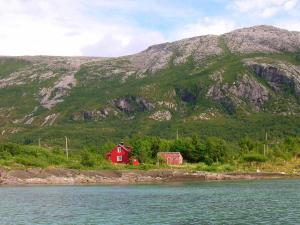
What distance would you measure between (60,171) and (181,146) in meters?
37.3

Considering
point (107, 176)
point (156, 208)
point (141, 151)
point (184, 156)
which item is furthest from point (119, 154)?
point (156, 208)

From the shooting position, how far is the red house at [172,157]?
131462mm

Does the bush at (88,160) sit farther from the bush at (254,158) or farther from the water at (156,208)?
the bush at (254,158)

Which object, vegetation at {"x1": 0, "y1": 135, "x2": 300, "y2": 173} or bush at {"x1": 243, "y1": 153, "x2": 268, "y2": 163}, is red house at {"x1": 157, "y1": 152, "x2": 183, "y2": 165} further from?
bush at {"x1": 243, "y1": 153, "x2": 268, "y2": 163}

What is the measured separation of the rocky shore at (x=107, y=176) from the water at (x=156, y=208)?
27.8 m

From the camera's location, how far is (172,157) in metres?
132

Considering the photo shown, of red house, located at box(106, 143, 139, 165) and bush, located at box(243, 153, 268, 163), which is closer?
bush, located at box(243, 153, 268, 163)

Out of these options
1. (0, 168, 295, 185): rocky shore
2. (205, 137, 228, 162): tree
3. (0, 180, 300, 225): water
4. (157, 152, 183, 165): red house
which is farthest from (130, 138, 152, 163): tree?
(0, 180, 300, 225): water

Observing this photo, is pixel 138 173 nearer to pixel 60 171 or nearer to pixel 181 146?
pixel 60 171

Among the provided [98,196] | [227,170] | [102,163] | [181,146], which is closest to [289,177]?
[227,170]

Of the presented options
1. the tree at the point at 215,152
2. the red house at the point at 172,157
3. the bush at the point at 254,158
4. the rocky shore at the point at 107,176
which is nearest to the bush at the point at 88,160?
the rocky shore at the point at 107,176

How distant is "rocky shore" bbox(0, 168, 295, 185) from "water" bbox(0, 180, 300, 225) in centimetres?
2783

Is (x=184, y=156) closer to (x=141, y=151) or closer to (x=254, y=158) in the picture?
(x=141, y=151)

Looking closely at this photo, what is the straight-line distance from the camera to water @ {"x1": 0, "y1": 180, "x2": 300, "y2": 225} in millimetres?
49562
